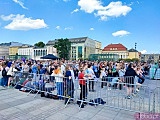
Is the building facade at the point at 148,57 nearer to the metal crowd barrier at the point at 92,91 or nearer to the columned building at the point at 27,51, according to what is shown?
the columned building at the point at 27,51

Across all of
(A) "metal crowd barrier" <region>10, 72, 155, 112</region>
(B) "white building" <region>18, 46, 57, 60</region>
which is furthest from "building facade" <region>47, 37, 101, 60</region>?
(A) "metal crowd barrier" <region>10, 72, 155, 112</region>

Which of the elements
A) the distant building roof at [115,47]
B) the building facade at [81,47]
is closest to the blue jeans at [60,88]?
the building facade at [81,47]

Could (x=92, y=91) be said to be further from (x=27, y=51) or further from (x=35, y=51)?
(x=27, y=51)

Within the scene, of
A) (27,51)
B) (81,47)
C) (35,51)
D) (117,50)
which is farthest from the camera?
(117,50)

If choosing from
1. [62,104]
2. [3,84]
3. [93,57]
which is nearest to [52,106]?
[62,104]

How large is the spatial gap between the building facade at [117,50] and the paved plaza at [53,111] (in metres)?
136

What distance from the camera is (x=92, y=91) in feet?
26.8

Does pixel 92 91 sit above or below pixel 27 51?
below

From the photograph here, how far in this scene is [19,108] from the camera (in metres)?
7.09

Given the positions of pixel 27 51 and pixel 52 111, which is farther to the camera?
pixel 27 51

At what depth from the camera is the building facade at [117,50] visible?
14136cm

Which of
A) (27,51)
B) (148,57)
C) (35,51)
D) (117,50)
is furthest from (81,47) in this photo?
(148,57)


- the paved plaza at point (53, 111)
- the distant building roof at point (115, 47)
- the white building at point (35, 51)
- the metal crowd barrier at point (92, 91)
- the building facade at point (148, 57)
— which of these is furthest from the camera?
the building facade at point (148, 57)

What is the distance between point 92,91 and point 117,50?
14282 centimetres
